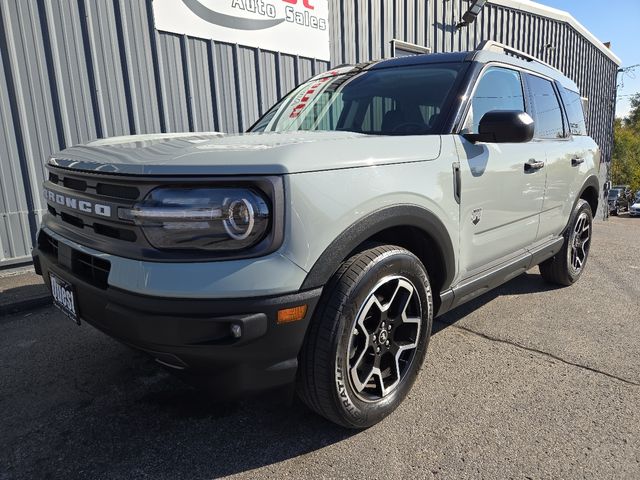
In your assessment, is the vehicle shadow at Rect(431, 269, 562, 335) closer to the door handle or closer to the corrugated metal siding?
the door handle

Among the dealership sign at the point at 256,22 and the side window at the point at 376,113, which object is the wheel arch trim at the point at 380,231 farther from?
the dealership sign at the point at 256,22

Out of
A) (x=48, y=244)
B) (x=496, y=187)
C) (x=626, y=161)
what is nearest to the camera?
(x=48, y=244)

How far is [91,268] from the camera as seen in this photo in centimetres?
190

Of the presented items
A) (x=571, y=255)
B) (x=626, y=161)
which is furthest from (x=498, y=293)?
(x=626, y=161)

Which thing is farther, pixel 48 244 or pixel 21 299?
pixel 21 299

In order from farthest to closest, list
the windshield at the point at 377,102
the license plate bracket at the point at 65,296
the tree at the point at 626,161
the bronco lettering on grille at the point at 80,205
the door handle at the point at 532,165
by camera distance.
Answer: the tree at the point at 626,161 < the door handle at the point at 532,165 < the windshield at the point at 377,102 < the license plate bracket at the point at 65,296 < the bronco lettering on grille at the point at 80,205

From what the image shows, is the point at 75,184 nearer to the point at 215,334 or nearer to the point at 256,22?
the point at 215,334

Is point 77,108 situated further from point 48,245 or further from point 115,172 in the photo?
point 115,172

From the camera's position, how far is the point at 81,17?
16.2 ft

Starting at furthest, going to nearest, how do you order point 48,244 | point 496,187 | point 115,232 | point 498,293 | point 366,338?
point 498,293 → point 496,187 → point 48,244 → point 366,338 → point 115,232

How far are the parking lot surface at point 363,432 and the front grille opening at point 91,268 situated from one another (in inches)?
30.6

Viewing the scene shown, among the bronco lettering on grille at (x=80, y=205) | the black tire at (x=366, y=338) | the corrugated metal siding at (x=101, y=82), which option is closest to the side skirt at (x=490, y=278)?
the black tire at (x=366, y=338)

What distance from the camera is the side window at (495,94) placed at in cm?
267

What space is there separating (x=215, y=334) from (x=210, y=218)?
408 mm
